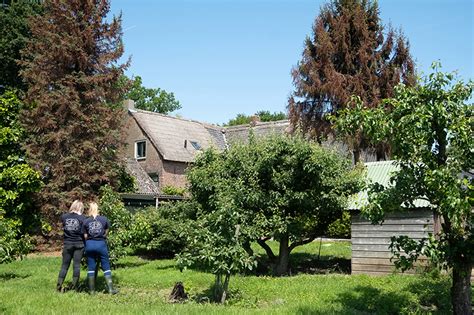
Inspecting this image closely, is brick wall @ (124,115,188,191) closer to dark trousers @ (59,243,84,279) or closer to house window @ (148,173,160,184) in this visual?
house window @ (148,173,160,184)

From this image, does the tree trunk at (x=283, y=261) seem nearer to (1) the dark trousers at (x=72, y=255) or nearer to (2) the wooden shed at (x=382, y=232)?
(2) the wooden shed at (x=382, y=232)

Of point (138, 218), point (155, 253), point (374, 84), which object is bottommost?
point (155, 253)

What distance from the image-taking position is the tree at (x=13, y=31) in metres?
27.1

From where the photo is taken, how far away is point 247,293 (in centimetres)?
1123

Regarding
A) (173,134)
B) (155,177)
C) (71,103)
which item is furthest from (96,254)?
(173,134)

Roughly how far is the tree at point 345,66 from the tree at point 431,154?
19.1 m

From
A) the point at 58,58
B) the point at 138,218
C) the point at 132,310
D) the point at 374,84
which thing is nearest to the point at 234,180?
the point at 138,218

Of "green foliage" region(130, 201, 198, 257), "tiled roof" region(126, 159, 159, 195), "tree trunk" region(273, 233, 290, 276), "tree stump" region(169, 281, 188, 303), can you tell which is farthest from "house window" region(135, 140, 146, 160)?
"tree stump" region(169, 281, 188, 303)

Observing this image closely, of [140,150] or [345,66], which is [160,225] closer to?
[345,66]

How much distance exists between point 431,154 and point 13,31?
25534mm

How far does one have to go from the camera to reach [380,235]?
542 inches

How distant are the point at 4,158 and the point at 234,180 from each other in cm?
843

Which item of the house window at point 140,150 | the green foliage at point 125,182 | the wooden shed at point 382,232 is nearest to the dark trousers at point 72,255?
the wooden shed at point 382,232

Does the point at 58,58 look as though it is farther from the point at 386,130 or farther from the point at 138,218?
the point at 386,130
